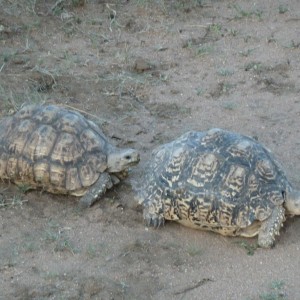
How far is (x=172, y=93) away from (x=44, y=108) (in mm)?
1771

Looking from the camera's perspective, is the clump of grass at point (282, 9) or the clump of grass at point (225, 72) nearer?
the clump of grass at point (225, 72)

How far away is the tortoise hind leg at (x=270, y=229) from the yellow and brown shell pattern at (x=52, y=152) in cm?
132

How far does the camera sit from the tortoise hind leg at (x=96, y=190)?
5.98 metres

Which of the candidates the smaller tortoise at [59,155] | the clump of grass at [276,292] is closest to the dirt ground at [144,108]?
the clump of grass at [276,292]

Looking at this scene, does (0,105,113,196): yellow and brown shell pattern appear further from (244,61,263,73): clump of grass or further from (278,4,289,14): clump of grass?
(278,4,289,14): clump of grass

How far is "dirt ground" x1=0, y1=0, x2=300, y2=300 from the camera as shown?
17.0 ft

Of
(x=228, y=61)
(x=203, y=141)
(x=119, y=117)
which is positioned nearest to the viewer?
(x=203, y=141)

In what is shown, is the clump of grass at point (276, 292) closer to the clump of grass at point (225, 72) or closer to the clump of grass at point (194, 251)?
the clump of grass at point (194, 251)

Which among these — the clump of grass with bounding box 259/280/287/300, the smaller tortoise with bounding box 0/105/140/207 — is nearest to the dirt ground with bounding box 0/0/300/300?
the clump of grass with bounding box 259/280/287/300

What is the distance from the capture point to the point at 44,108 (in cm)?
618

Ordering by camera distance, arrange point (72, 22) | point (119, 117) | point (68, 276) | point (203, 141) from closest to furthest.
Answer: point (68, 276), point (203, 141), point (119, 117), point (72, 22)

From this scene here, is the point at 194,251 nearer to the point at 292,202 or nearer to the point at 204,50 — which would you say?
the point at 292,202

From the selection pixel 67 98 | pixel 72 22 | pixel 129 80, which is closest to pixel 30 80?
pixel 67 98

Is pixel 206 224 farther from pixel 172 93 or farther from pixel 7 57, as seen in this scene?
pixel 7 57
